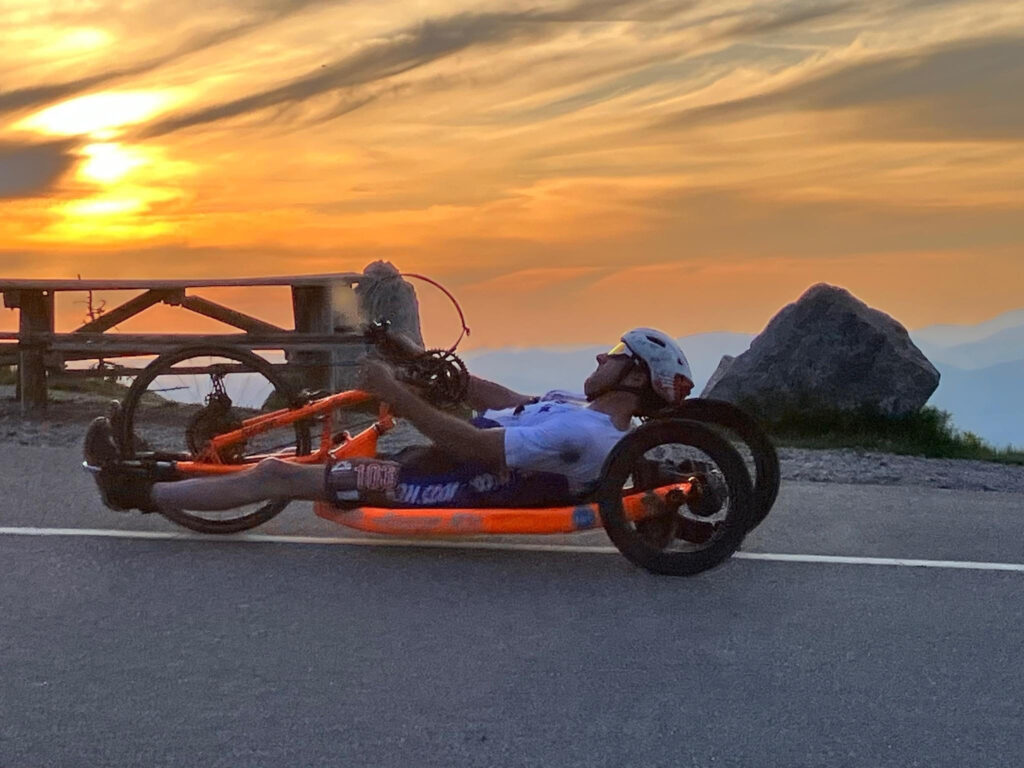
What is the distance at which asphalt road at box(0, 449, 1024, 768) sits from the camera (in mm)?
4352

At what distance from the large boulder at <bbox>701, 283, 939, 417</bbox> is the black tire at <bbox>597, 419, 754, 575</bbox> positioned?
6607mm

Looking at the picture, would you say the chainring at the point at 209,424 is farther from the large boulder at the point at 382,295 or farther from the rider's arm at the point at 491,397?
the large boulder at the point at 382,295

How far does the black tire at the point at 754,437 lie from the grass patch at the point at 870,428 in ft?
18.1

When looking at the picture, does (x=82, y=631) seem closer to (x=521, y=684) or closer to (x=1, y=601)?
(x=1, y=601)

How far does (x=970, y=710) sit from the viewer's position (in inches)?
187

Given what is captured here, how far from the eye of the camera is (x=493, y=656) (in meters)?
5.14

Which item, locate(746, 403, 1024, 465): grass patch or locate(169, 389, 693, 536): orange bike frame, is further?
locate(746, 403, 1024, 465): grass patch

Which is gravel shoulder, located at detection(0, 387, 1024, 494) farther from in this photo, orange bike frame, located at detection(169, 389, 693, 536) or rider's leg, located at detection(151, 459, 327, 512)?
rider's leg, located at detection(151, 459, 327, 512)

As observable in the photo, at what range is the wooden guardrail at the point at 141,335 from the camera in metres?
12.9

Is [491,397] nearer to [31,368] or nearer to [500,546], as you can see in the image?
[500,546]

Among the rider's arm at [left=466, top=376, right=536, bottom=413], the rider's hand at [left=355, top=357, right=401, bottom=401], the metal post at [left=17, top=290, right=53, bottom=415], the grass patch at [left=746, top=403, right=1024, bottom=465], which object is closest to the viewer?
the rider's hand at [left=355, top=357, right=401, bottom=401]

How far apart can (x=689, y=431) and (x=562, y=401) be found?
89 cm

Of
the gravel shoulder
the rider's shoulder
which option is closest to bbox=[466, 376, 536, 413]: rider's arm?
the rider's shoulder

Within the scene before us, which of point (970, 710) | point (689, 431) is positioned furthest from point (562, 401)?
point (970, 710)
